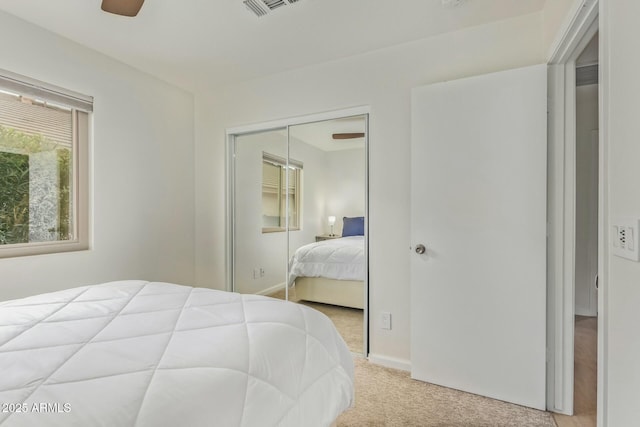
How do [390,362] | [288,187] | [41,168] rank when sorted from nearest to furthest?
[41,168]
[390,362]
[288,187]

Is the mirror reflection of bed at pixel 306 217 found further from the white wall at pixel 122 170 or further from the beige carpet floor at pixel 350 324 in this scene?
the white wall at pixel 122 170

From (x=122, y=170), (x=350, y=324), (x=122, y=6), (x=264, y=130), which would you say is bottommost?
(x=350, y=324)

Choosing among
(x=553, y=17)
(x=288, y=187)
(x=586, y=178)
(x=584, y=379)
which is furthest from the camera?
(x=288, y=187)

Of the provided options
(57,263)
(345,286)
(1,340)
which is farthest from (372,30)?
(57,263)

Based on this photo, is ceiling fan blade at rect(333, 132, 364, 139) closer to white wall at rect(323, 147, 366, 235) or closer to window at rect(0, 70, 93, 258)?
white wall at rect(323, 147, 366, 235)

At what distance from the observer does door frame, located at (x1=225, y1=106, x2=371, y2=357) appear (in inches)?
96.7

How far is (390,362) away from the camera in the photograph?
7.63ft

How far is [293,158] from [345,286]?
121cm

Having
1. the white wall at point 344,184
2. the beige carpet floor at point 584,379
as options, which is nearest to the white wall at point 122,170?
the white wall at point 344,184

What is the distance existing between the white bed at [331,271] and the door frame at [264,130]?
4.0 inches
